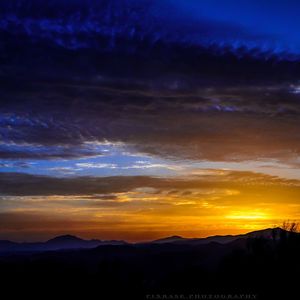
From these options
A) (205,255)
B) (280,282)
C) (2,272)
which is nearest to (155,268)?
(205,255)

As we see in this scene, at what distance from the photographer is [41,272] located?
108 ft

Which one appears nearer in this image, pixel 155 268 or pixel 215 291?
pixel 215 291

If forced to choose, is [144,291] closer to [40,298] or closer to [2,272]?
[40,298]

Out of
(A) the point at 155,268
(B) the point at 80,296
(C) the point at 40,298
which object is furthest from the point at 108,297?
(A) the point at 155,268

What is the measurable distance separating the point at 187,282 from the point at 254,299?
6015 mm

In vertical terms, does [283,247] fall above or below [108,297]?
above

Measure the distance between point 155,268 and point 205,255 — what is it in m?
17.3

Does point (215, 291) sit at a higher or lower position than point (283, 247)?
lower

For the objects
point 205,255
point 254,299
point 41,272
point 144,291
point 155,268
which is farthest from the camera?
point 205,255

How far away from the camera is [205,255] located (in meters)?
76.2

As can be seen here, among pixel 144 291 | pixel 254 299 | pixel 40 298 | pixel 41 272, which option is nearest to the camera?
pixel 254 299

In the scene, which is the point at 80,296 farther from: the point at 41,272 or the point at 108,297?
the point at 41,272

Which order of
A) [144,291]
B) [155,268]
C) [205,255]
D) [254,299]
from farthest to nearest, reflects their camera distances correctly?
[205,255] < [155,268] < [144,291] < [254,299]

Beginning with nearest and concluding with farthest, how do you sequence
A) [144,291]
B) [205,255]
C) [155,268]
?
[144,291], [155,268], [205,255]
